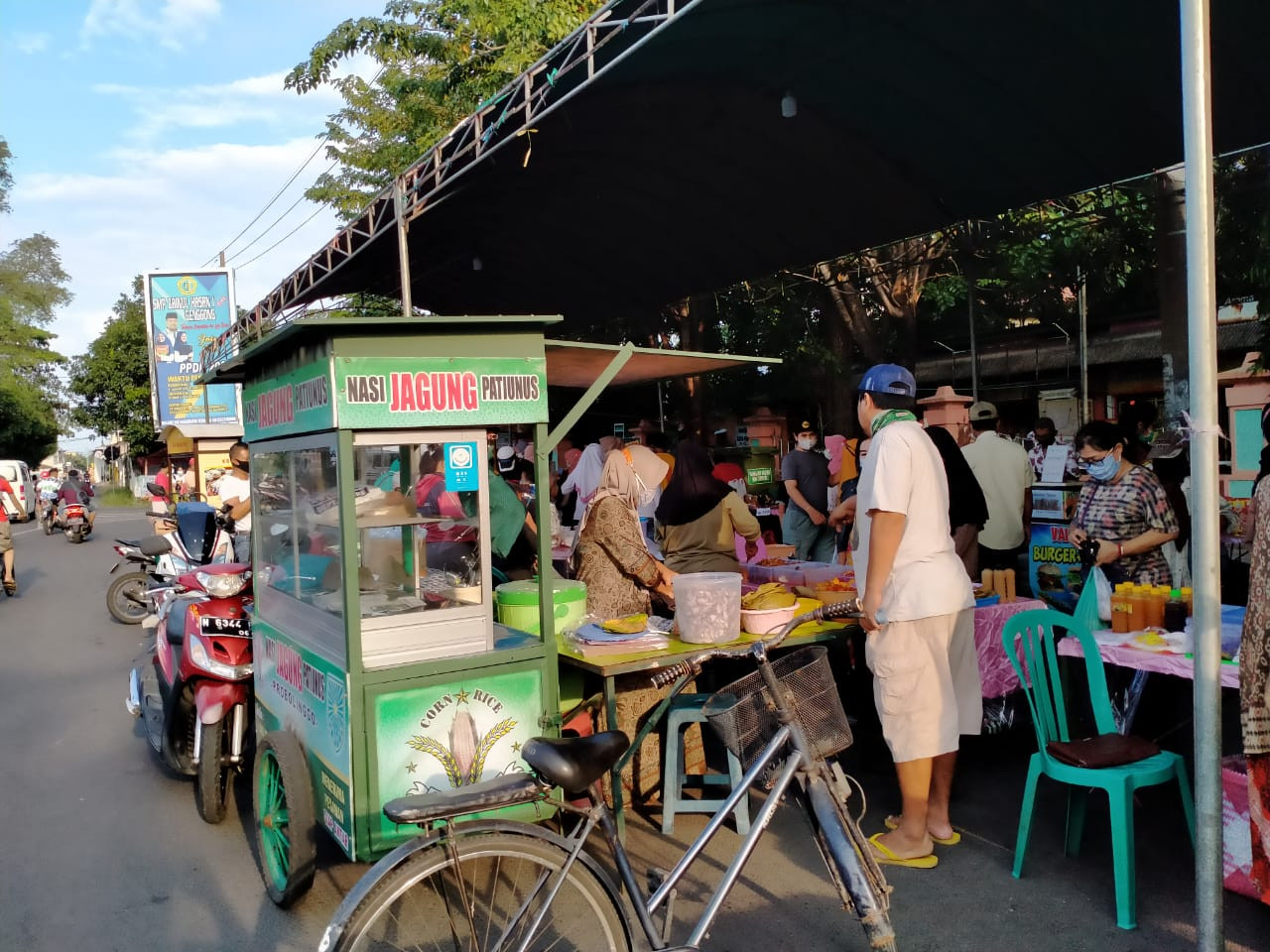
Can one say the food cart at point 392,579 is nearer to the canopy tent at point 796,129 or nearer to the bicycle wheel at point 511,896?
the bicycle wheel at point 511,896

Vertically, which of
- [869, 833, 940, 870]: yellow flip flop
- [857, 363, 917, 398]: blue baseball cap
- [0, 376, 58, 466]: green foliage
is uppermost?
[0, 376, 58, 466]: green foliage

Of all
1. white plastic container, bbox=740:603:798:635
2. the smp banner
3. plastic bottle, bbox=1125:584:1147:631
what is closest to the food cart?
white plastic container, bbox=740:603:798:635

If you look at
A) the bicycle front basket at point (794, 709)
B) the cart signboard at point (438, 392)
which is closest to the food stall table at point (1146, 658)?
the bicycle front basket at point (794, 709)

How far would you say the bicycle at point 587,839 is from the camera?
2387 millimetres

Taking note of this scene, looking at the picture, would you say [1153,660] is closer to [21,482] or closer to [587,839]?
[587,839]

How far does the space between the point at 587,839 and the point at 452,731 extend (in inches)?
39.2

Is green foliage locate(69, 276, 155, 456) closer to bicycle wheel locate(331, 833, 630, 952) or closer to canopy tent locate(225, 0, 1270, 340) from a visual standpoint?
canopy tent locate(225, 0, 1270, 340)

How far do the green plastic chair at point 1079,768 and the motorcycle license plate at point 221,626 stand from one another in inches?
137

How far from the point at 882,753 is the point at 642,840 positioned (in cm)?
140

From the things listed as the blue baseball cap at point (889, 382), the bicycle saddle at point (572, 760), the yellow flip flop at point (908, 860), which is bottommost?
the yellow flip flop at point (908, 860)

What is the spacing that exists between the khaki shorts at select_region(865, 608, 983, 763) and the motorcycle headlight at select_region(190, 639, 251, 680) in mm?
2899

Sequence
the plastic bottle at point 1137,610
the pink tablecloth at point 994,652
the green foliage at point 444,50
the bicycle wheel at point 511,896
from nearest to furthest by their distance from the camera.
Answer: the bicycle wheel at point 511,896, the plastic bottle at point 1137,610, the pink tablecloth at point 994,652, the green foliage at point 444,50

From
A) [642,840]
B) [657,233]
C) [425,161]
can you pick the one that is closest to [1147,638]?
[642,840]

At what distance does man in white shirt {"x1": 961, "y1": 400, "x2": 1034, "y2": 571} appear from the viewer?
684cm
